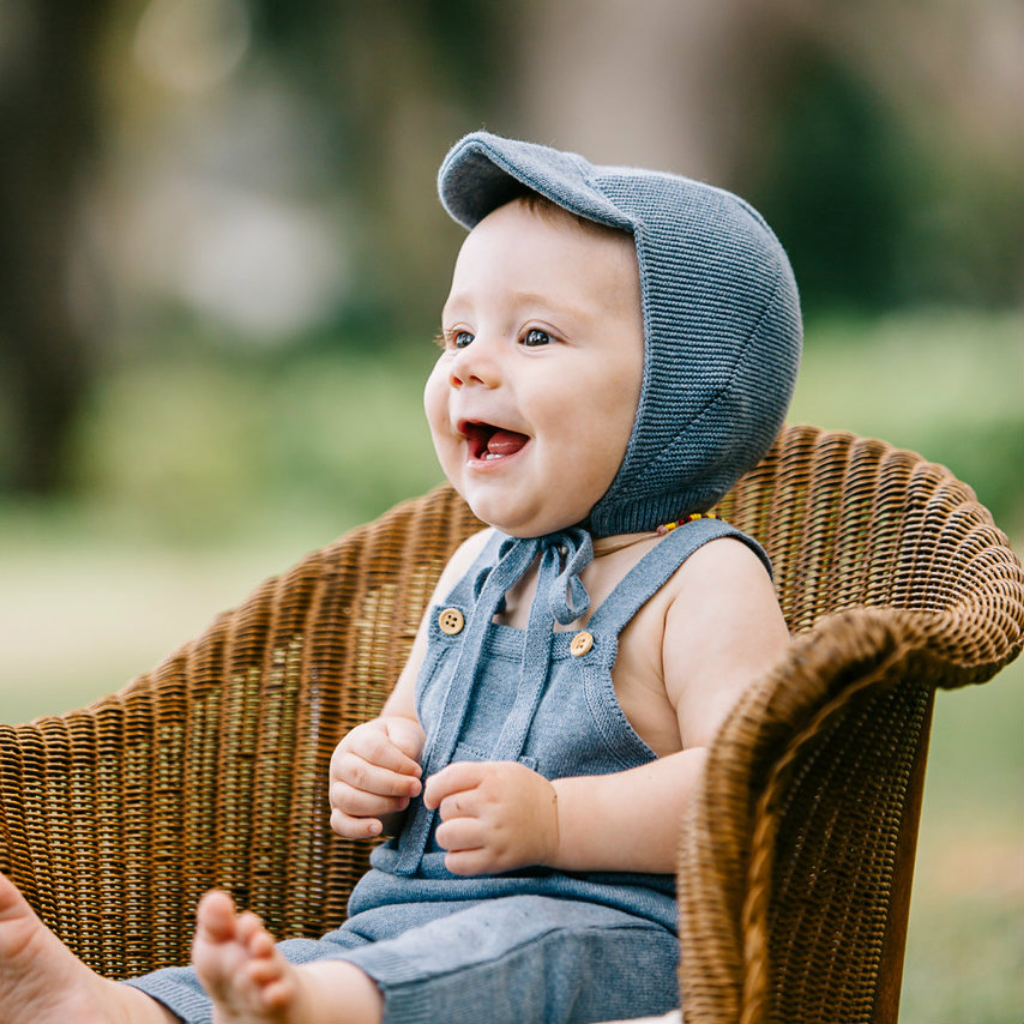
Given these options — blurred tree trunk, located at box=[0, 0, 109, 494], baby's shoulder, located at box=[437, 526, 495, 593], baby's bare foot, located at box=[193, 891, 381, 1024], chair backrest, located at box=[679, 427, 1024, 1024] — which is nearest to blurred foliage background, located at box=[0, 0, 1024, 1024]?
blurred tree trunk, located at box=[0, 0, 109, 494]

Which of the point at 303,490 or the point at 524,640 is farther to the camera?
the point at 303,490

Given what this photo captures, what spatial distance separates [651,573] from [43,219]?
5.21m

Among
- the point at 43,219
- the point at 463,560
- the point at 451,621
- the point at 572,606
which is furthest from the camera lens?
the point at 43,219

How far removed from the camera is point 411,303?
5664 mm

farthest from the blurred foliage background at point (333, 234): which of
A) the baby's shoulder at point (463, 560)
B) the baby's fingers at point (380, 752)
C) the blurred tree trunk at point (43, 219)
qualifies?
the baby's fingers at point (380, 752)

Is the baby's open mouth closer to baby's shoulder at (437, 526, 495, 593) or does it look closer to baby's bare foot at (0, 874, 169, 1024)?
baby's shoulder at (437, 526, 495, 593)

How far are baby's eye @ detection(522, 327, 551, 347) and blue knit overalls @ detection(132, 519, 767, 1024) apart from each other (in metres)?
0.26

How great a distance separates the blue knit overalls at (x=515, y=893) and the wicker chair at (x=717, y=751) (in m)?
0.17

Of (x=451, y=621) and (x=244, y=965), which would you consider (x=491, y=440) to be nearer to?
(x=451, y=621)

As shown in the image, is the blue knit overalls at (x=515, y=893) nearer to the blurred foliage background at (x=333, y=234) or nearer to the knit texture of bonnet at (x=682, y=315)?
the knit texture of bonnet at (x=682, y=315)

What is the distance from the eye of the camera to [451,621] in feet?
4.91

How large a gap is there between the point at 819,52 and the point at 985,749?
8.72 ft

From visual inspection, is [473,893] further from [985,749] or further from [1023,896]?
[985,749]

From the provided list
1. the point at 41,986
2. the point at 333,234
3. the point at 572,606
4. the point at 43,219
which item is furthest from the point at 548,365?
the point at 43,219
